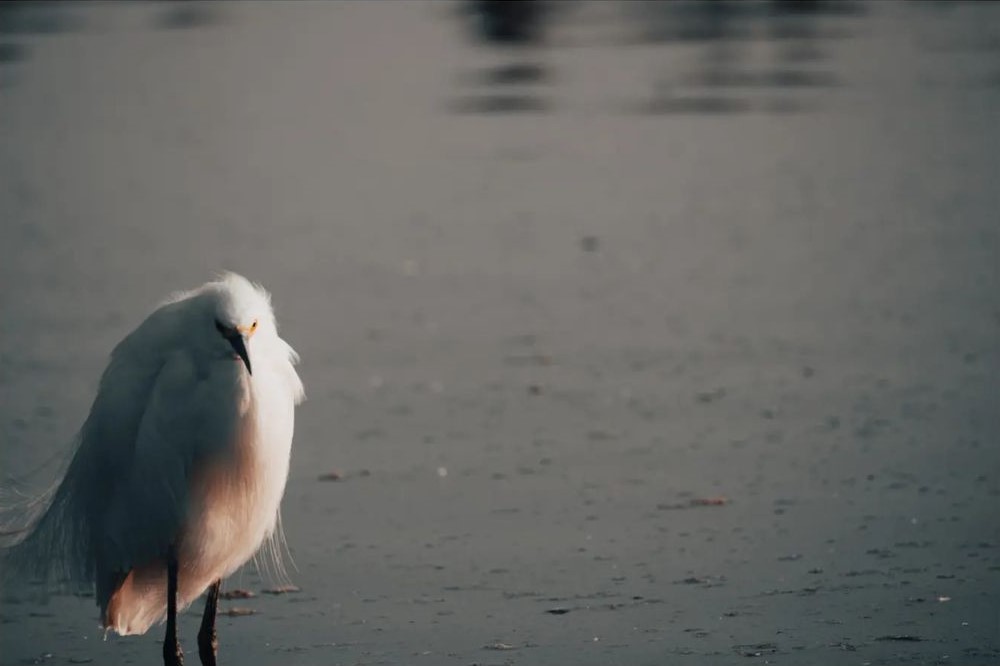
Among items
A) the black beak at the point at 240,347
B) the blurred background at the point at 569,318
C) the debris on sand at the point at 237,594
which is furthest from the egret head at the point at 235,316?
the debris on sand at the point at 237,594

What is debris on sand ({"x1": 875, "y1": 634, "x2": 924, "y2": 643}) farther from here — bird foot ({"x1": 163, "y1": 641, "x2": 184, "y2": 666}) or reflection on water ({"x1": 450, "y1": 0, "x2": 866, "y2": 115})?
reflection on water ({"x1": 450, "y1": 0, "x2": 866, "y2": 115})

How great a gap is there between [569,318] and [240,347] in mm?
3758

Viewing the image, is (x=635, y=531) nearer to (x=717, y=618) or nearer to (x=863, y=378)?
(x=717, y=618)

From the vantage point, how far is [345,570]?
5.29 meters

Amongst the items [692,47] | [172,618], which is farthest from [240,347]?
[692,47]

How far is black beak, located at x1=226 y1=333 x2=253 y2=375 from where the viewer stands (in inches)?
167

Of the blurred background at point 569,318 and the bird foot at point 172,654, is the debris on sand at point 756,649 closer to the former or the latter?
the blurred background at point 569,318

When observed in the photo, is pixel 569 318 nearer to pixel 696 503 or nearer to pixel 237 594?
pixel 696 503

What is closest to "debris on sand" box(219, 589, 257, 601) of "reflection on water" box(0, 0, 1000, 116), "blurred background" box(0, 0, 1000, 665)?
"blurred background" box(0, 0, 1000, 665)

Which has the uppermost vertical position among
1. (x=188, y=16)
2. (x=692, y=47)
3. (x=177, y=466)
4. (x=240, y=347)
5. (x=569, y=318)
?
(x=240, y=347)

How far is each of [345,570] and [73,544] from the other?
89 cm

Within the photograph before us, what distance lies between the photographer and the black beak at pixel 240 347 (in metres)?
4.25

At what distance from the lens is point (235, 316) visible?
4.27 meters

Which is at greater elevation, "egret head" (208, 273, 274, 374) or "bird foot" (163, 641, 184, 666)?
"egret head" (208, 273, 274, 374)
